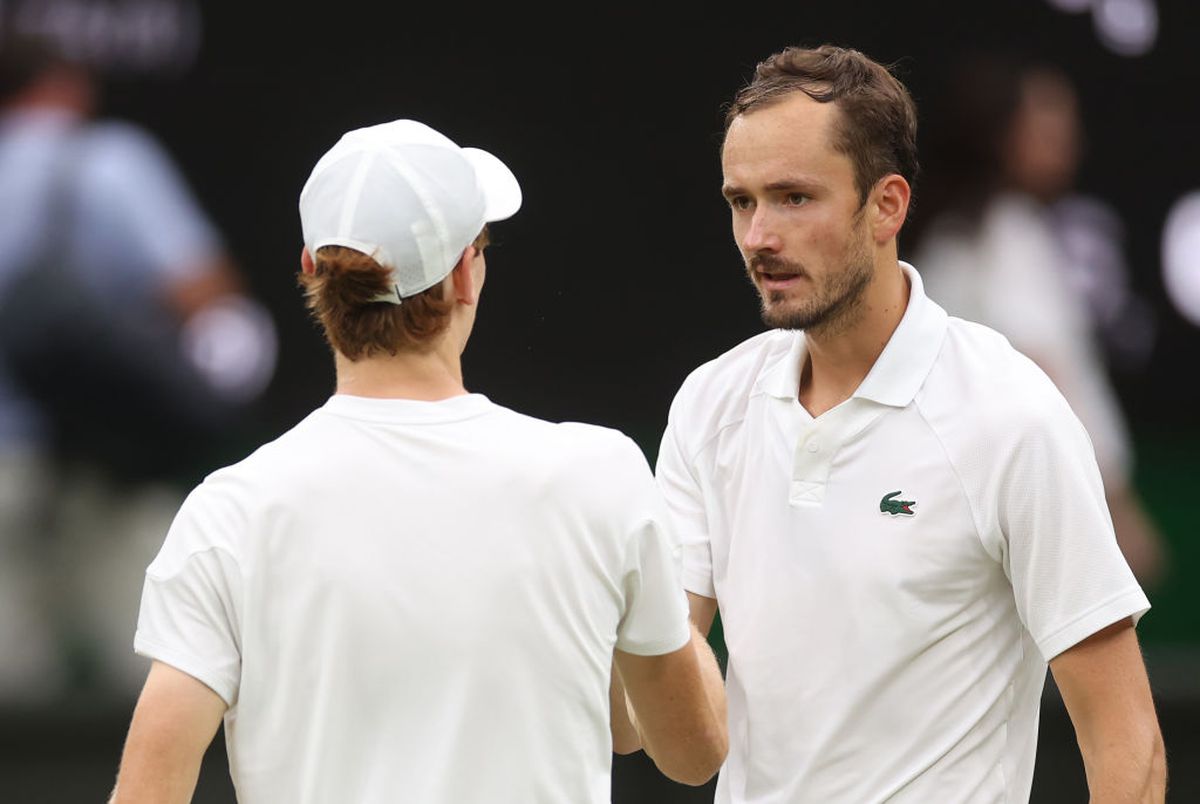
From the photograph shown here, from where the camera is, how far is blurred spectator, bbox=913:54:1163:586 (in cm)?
431

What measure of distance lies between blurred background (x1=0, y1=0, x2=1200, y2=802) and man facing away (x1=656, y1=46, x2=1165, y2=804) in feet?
6.33

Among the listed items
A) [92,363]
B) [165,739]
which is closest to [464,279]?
[165,739]

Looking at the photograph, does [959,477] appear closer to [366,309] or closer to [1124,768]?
[1124,768]

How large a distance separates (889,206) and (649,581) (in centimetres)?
62

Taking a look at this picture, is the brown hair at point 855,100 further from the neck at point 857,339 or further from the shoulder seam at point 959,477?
the shoulder seam at point 959,477

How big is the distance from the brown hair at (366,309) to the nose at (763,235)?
0.48 metres

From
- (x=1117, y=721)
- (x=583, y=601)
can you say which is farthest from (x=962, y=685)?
(x=583, y=601)

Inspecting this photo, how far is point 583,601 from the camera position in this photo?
1749 mm

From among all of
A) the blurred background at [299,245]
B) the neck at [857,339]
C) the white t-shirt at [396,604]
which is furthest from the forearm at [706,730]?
the blurred background at [299,245]

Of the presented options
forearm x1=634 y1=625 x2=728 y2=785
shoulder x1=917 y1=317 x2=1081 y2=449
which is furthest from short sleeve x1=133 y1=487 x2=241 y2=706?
shoulder x1=917 y1=317 x2=1081 y2=449

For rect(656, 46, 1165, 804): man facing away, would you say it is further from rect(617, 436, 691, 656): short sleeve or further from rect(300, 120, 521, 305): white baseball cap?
rect(300, 120, 521, 305): white baseball cap

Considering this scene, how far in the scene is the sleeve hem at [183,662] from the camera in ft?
5.48

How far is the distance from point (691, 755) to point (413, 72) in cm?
255

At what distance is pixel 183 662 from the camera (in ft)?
5.48
